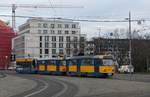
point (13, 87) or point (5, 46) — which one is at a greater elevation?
point (5, 46)

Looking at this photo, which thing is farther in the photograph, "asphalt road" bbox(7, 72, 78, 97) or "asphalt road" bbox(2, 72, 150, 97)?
"asphalt road" bbox(7, 72, 78, 97)

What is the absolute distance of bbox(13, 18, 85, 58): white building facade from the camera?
483 feet

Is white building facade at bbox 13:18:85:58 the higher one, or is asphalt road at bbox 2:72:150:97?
white building facade at bbox 13:18:85:58

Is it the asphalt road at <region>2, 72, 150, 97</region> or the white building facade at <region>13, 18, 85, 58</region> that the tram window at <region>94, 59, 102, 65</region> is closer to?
the asphalt road at <region>2, 72, 150, 97</region>

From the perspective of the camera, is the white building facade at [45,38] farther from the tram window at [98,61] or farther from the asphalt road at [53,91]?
the asphalt road at [53,91]

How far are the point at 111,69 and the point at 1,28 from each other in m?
81.2

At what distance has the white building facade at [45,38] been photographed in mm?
147250

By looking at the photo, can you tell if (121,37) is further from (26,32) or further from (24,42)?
(24,42)

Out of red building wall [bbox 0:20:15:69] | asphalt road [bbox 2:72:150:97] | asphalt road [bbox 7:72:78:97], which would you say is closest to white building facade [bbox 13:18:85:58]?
red building wall [bbox 0:20:15:69]

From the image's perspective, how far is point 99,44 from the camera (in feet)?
376

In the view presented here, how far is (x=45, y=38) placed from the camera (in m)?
165

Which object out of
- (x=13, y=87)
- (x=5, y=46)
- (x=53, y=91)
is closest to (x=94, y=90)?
(x=53, y=91)

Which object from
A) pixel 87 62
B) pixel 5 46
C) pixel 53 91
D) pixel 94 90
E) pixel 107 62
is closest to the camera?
pixel 94 90

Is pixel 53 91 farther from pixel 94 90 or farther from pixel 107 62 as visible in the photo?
pixel 107 62
